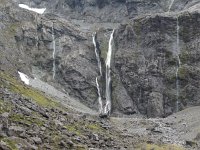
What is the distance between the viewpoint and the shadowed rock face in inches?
5375

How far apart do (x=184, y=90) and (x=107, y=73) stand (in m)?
26.5

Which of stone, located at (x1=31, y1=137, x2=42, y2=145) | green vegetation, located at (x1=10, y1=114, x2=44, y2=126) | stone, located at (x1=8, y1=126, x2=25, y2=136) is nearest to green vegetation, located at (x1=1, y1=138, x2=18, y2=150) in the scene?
stone, located at (x1=8, y1=126, x2=25, y2=136)

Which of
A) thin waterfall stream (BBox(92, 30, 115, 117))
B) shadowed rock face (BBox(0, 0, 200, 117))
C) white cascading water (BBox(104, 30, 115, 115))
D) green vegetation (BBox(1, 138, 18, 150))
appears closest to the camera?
green vegetation (BBox(1, 138, 18, 150))

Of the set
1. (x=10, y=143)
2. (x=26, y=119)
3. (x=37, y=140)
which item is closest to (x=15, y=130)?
(x=37, y=140)

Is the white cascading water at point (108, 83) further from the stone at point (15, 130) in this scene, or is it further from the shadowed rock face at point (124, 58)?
the stone at point (15, 130)

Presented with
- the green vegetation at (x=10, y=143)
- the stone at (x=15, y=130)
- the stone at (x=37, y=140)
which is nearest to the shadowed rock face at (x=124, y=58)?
the stone at (x=15, y=130)

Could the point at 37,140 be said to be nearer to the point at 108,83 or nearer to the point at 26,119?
the point at 26,119

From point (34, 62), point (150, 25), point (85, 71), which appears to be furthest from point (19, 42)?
point (150, 25)

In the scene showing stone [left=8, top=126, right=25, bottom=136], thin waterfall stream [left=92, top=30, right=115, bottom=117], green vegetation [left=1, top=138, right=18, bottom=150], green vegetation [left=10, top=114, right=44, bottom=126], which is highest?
green vegetation [left=1, top=138, right=18, bottom=150]

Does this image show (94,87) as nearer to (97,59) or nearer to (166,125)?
(97,59)

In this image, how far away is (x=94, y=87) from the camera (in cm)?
14525

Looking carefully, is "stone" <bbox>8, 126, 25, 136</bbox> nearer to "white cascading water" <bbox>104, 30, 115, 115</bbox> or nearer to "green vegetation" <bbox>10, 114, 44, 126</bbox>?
"green vegetation" <bbox>10, 114, 44, 126</bbox>

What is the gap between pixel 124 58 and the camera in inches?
5787

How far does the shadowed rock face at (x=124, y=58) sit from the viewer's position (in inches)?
5375
